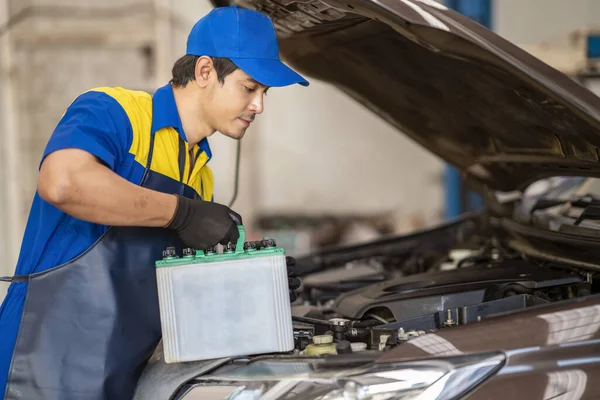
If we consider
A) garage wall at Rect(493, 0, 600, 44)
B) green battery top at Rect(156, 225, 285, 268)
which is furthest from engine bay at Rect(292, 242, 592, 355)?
garage wall at Rect(493, 0, 600, 44)

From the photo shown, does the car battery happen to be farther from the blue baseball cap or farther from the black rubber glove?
the blue baseball cap

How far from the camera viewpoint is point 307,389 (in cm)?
138

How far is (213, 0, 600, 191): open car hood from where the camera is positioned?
156 centimetres

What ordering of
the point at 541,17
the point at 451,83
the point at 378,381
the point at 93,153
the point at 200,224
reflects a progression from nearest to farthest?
the point at 378,381 < the point at 93,153 < the point at 200,224 < the point at 451,83 < the point at 541,17

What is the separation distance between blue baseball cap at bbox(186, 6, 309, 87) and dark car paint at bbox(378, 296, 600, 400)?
72cm

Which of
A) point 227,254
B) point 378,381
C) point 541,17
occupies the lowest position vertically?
point 378,381

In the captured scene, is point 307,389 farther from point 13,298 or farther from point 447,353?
point 13,298

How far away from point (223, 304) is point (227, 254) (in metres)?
0.11

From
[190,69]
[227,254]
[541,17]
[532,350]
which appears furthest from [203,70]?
[541,17]

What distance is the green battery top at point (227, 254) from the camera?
1.50 meters

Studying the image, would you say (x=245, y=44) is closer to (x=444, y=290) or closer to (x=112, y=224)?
(x=112, y=224)

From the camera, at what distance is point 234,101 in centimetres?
176

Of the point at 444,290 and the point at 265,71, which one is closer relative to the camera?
the point at 265,71

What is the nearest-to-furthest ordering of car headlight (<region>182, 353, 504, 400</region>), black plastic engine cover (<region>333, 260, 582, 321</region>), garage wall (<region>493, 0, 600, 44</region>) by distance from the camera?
car headlight (<region>182, 353, 504, 400</region>) → black plastic engine cover (<region>333, 260, 582, 321</region>) → garage wall (<region>493, 0, 600, 44</region>)
